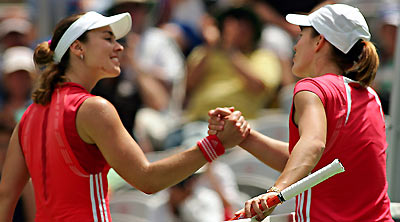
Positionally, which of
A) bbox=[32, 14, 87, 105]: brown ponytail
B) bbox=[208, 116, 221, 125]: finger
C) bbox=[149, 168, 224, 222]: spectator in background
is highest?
bbox=[32, 14, 87, 105]: brown ponytail

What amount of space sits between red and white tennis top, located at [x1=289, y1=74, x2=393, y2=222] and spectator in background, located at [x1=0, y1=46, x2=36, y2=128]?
3583mm

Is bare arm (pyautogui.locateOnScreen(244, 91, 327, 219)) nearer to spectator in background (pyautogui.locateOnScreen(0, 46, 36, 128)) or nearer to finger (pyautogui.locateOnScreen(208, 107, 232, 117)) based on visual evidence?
finger (pyautogui.locateOnScreen(208, 107, 232, 117))

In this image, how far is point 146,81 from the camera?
6.49 meters

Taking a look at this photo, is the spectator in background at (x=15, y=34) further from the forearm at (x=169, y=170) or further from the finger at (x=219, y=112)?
the forearm at (x=169, y=170)

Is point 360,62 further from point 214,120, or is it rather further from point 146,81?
point 146,81

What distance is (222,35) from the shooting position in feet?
21.2

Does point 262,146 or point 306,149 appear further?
point 262,146

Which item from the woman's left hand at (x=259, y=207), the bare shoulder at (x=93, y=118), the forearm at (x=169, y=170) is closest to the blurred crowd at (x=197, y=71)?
the forearm at (x=169, y=170)

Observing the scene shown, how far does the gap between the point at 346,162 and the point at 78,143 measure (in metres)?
1.14

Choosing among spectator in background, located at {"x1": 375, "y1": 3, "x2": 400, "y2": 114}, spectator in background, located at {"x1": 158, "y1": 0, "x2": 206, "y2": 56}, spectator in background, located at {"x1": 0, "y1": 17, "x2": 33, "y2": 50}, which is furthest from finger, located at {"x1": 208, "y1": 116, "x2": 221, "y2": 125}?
spectator in background, located at {"x1": 0, "y1": 17, "x2": 33, "y2": 50}

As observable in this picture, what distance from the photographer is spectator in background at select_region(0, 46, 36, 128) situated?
242 inches

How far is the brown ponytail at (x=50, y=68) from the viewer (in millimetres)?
3264

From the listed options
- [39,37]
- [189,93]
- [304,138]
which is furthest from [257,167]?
[304,138]

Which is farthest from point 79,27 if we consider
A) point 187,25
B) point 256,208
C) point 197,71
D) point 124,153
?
point 187,25
